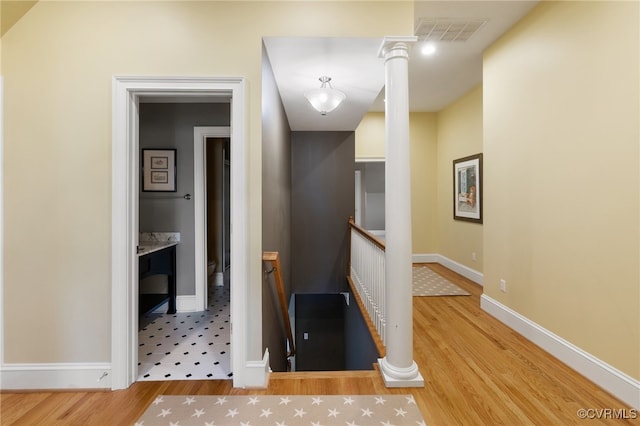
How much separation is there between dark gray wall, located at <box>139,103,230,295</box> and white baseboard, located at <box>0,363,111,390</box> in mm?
1379

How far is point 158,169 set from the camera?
127 inches

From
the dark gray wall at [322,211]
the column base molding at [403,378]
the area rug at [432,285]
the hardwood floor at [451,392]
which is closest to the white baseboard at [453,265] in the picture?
the area rug at [432,285]

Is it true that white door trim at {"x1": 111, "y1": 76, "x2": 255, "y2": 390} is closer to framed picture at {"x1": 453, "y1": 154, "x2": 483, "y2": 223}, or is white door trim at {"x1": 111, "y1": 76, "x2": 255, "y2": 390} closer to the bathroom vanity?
the bathroom vanity

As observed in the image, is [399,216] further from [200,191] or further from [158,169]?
[158,169]

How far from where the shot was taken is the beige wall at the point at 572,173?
176cm

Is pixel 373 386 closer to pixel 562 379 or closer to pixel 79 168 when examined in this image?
pixel 562 379

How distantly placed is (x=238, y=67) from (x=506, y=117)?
2.62m

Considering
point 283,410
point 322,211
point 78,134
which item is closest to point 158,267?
point 78,134

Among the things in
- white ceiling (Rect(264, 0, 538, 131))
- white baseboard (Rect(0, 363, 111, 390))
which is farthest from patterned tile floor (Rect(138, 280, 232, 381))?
white ceiling (Rect(264, 0, 538, 131))

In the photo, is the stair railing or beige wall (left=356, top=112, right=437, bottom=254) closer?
the stair railing

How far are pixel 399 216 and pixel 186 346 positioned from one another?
2.16 metres

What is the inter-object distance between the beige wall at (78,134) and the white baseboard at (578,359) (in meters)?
2.36

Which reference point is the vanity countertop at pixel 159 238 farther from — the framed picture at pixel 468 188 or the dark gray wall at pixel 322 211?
the framed picture at pixel 468 188

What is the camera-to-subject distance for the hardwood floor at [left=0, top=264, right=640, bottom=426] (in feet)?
5.37
